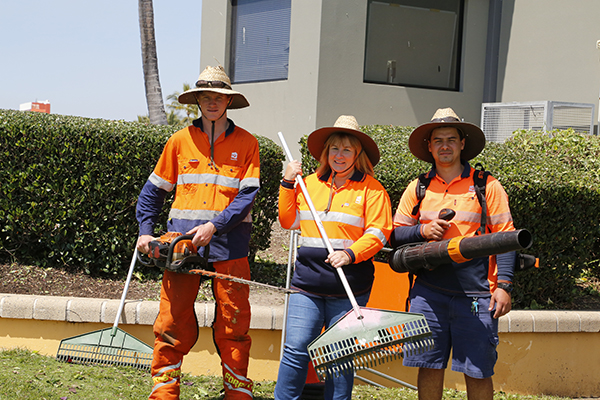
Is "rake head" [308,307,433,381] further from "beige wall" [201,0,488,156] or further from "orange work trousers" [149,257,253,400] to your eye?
"beige wall" [201,0,488,156]

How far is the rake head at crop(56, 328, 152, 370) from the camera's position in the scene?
Answer: 4574mm

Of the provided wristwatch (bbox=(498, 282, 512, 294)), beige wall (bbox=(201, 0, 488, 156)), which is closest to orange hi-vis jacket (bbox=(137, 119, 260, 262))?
wristwatch (bbox=(498, 282, 512, 294))

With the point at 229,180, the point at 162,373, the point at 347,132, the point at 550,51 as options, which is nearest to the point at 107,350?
the point at 162,373

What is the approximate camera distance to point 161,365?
382 centimetres

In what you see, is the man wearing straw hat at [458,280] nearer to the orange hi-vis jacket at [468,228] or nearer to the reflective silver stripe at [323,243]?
the orange hi-vis jacket at [468,228]

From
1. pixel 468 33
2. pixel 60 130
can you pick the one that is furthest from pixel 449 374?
pixel 468 33

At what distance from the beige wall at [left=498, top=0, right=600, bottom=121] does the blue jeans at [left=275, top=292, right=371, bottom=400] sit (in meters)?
8.57

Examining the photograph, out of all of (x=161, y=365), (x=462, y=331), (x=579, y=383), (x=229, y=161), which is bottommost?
(x=579, y=383)

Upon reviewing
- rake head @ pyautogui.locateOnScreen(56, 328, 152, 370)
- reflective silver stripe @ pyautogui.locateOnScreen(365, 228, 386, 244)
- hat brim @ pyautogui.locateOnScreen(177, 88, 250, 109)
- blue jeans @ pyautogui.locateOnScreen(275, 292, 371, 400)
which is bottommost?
rake head @ pyautogui.locateOnScreen(56, 328, 152, 370)

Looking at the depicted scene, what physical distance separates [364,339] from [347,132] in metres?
1.30

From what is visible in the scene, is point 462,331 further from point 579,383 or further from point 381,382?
point 579,383

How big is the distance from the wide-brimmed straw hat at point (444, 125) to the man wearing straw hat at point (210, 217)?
110cm

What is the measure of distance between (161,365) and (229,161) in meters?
1.42

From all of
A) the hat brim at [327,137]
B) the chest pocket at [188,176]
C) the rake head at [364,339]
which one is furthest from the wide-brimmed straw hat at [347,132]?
the rake head at [364,339]
